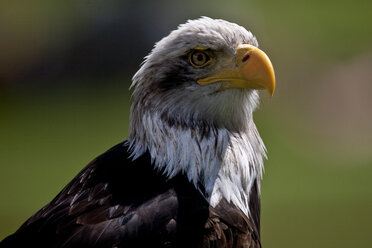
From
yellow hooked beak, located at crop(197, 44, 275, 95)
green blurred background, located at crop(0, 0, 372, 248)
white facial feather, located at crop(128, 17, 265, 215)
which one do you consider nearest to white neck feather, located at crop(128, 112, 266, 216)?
white facial feather, located at crop(128, 17, 265, 215)

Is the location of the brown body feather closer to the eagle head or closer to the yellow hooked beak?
the eagle head

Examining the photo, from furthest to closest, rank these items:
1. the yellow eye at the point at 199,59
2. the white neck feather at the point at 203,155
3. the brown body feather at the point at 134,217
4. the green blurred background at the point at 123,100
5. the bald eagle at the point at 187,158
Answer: the green blurred background at the point at 123,100 < the yellow eye at the point at 199,59 < the white neck feather at the point at 203,155 < the bald eagle at the point at 187,158 < the brown body feather at the point at 134,217

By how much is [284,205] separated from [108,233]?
7020mm

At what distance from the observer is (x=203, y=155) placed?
11.4 feet

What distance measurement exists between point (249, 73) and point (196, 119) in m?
0.39

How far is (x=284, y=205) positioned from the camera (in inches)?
384

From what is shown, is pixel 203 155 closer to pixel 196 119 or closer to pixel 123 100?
pixel 196 119

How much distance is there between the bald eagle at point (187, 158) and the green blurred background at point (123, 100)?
5.82 m

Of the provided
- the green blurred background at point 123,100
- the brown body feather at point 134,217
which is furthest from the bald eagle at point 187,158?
the green blurred background at point 123,100

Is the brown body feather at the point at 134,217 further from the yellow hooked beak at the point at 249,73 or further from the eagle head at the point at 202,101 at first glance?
the yellow hooked beak at the point at 249,73

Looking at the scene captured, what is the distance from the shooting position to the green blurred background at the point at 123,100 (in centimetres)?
1031

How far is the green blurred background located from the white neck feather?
19.0 ft

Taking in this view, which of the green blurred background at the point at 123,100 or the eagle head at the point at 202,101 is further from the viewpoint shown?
the green blurred background at the point at 123,100

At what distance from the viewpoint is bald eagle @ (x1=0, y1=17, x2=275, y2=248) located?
124 inches
